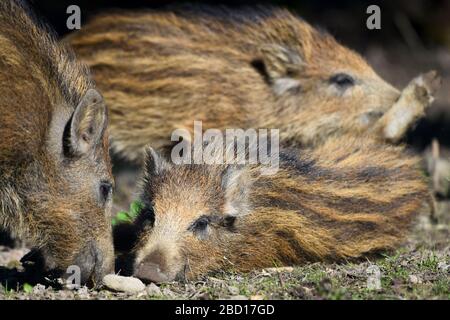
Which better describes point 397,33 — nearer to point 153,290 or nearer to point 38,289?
point 153,290

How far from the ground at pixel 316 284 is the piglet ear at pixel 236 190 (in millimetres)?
→ 498

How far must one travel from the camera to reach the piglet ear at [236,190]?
6.71 metres

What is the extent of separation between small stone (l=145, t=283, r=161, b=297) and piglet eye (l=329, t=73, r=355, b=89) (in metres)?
3.89

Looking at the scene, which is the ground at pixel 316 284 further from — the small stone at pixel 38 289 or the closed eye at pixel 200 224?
the closed eye at pixel 200 224

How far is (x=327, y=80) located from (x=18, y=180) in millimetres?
4053

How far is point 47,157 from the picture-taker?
6195mm

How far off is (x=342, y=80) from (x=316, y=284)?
12.3ft

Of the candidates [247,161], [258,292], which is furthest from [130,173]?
[258,292]

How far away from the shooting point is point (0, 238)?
26.0 ft

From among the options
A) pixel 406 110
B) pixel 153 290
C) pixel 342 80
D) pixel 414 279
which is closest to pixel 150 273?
pixel 153 290

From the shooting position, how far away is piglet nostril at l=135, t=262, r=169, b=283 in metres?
6.05

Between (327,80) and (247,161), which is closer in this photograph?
(247,161)
